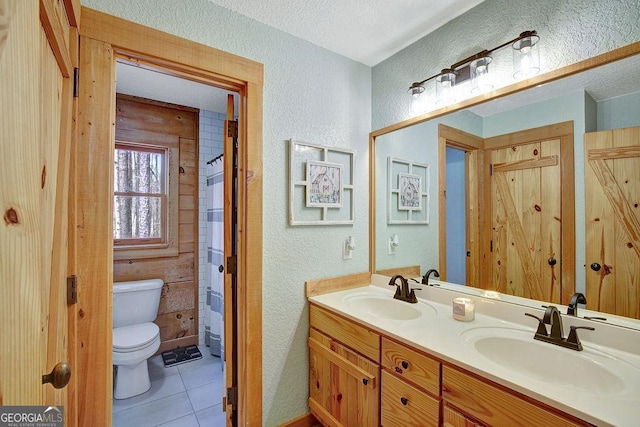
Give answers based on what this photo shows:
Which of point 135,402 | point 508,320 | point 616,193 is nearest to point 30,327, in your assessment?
point 508,320

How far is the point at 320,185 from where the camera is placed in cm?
192

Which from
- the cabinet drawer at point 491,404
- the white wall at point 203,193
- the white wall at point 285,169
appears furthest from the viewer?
the white wall at point 203,193

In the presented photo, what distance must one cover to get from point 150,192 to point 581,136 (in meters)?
3.21

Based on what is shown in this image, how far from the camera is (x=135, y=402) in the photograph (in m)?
2.11

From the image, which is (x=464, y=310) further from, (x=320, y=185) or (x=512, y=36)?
(x=512, y=36)

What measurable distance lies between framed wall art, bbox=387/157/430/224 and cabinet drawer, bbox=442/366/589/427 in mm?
1076

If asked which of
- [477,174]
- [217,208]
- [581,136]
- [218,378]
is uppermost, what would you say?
[581,136]

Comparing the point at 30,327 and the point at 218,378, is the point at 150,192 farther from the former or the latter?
the point at 30,327

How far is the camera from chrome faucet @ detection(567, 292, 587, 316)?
1.20 meters

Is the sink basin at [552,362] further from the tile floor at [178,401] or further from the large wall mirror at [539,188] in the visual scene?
the tile floor at [178,401]

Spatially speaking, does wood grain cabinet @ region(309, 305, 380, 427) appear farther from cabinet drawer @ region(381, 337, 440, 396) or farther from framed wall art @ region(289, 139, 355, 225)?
framed wall art @ region(289, 139, 355, 225)

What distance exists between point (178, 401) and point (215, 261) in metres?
1.12

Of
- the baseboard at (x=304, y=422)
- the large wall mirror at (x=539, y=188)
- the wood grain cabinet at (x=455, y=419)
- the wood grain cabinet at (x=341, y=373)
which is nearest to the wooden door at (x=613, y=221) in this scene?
the large wall mirror at (x=539, y=188)

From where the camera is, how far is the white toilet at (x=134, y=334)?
2111mm
